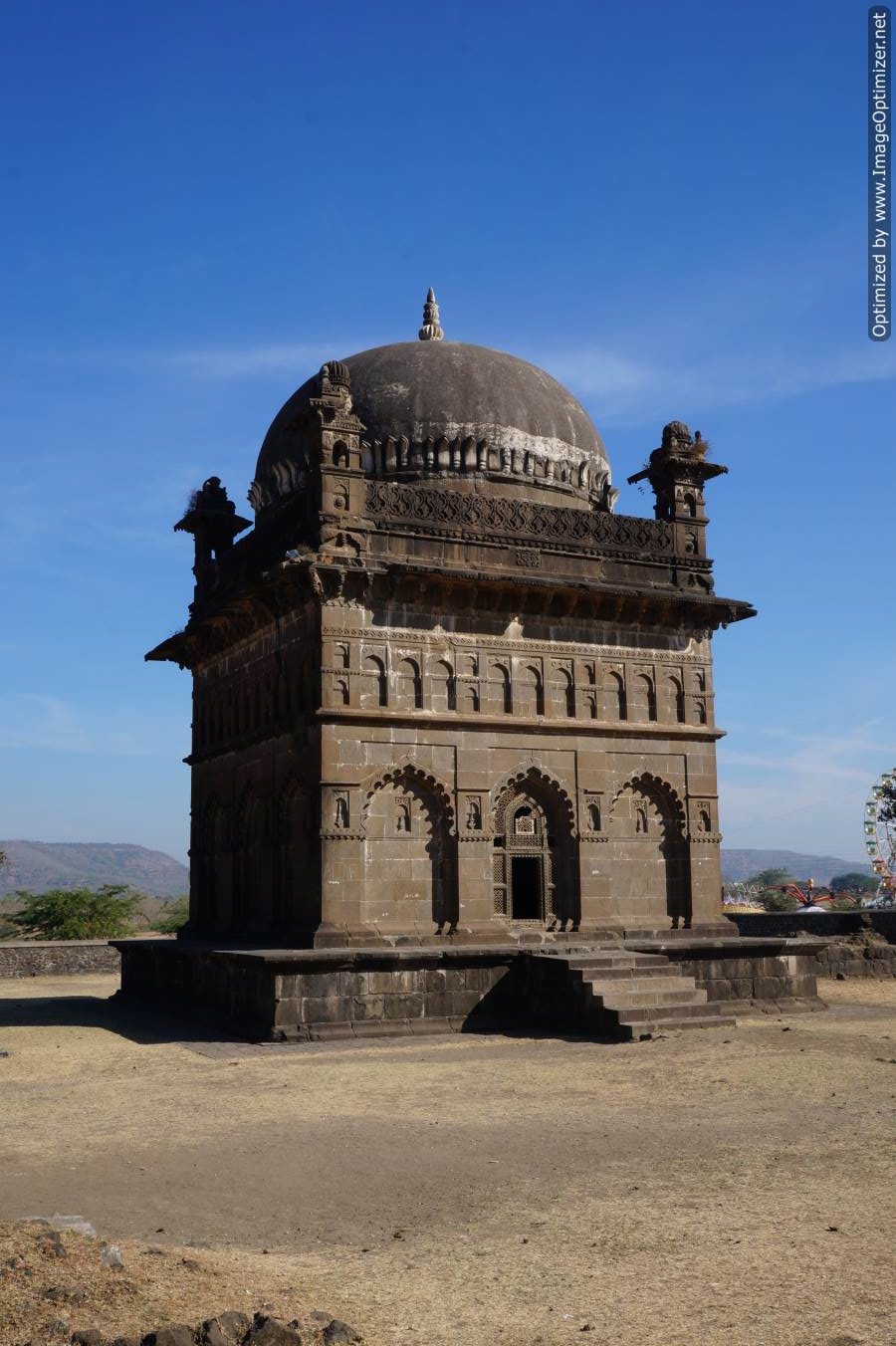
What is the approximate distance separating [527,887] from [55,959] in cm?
1599

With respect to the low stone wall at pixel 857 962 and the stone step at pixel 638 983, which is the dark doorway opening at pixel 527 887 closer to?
the stone step at pixel 638 983

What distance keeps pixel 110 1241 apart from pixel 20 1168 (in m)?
2.63

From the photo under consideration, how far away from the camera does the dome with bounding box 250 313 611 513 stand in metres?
22.5

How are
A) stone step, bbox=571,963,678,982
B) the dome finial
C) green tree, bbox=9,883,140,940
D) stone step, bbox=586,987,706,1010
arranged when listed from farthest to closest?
1. green tree, bbox=9,883,140,940
2. the dome finial
3. stone step, bbox=571,963,678,982
4. stone step, bbox=586,987,706,1010

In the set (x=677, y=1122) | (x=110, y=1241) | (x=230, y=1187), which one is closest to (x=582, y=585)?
(x=677, y=1122)

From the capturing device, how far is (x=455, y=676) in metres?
20.3

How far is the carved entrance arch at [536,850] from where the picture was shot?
20500 mm

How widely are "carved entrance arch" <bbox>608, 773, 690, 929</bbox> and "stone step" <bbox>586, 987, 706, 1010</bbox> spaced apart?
351 cm

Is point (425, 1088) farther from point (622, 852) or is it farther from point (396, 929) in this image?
point (622, 852)

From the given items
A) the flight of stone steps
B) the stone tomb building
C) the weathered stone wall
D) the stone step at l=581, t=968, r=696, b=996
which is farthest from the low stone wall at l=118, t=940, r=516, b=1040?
the weathered stone wall

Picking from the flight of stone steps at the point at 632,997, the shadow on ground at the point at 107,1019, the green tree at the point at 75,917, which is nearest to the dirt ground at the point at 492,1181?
the flight of stone steps at the point at 632,997

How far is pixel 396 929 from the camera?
19.1 metres

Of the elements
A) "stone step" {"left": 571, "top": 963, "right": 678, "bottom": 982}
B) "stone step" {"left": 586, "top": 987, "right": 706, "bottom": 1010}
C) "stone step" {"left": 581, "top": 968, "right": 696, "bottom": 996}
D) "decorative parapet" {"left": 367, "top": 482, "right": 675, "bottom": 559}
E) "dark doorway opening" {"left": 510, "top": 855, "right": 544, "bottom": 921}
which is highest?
"decorative parapet" {"left": 367, "top": 482, "right": 675, "bottom": 559}

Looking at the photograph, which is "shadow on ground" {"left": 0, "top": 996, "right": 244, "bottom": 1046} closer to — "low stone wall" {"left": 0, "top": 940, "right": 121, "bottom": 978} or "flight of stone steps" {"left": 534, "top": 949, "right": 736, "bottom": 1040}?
"flight of stone steps" {"left": 534, "top": 949, "right": 736, "bottom": 1040}
